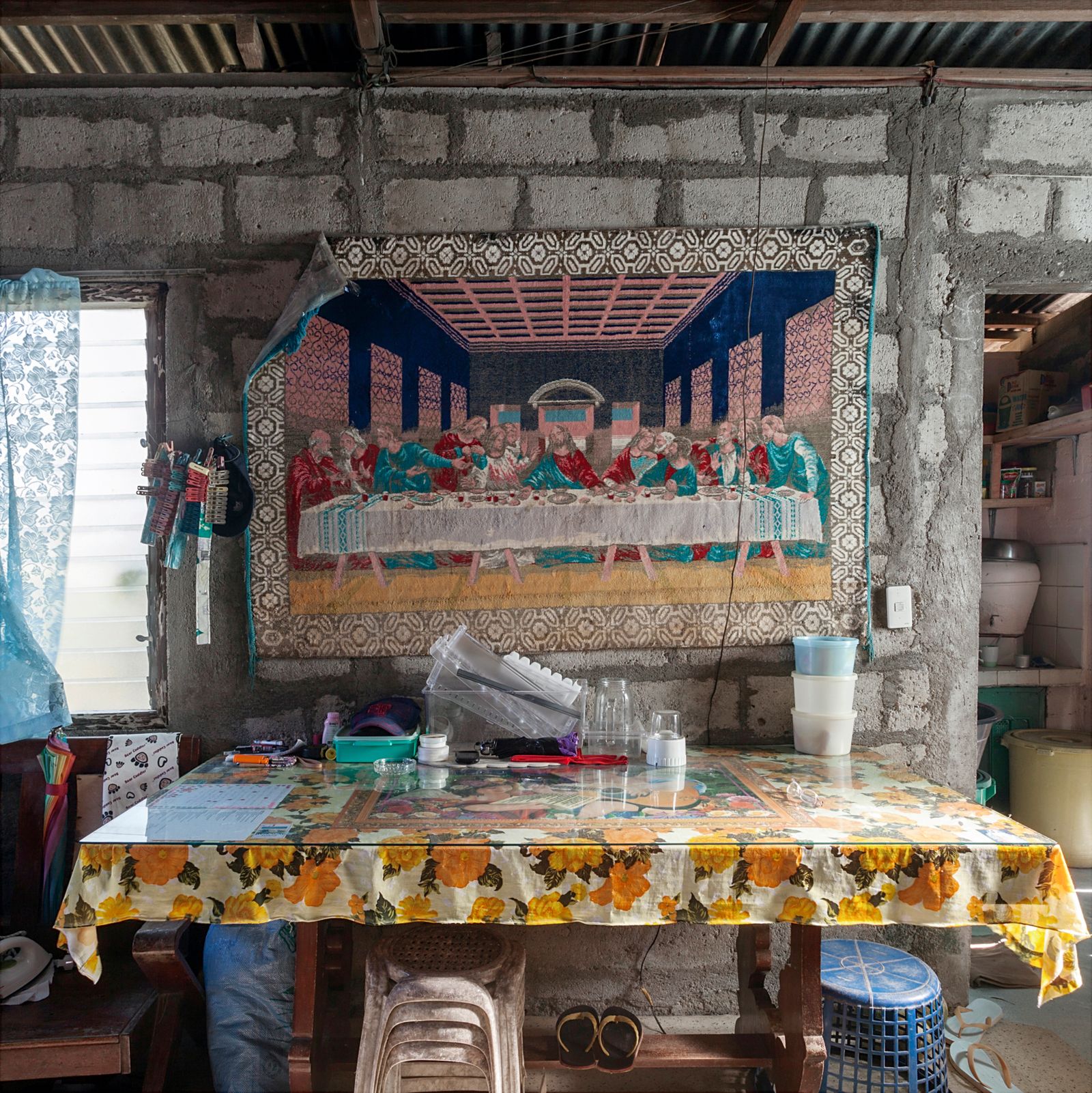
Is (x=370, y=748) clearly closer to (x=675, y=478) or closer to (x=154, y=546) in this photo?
(x=154, y=546)

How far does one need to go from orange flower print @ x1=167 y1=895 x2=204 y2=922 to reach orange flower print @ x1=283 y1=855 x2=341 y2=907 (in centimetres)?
18

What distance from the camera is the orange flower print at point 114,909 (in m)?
1.75

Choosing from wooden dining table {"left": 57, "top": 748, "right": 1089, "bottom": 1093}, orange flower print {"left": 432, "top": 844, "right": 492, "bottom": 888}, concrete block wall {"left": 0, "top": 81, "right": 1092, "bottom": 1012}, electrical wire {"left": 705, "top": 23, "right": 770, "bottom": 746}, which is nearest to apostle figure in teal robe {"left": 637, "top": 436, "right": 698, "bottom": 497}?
electrical wire {"left": 705, "top": 23, "right": 770, "bottom": 746}

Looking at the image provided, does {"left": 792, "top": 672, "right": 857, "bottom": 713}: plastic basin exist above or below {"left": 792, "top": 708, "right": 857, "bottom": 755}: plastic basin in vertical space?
above

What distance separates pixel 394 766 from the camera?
230cm

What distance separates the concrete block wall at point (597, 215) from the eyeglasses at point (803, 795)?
1.75 ft

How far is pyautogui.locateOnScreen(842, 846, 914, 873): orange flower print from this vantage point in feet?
5.69

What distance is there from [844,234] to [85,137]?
2448 millimetres

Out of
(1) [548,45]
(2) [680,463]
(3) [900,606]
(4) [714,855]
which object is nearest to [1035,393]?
(3) [900,606]

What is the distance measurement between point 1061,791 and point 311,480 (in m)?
3.61

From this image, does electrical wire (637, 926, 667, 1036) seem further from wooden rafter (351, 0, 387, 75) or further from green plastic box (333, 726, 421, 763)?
wooden rafter (351, 0, 387, 75)

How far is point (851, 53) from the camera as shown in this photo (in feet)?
8.86

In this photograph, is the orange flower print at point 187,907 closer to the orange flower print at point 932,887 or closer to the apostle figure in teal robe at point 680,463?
the orange flower print at point 932,887

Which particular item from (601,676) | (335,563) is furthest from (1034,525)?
(335,563)
